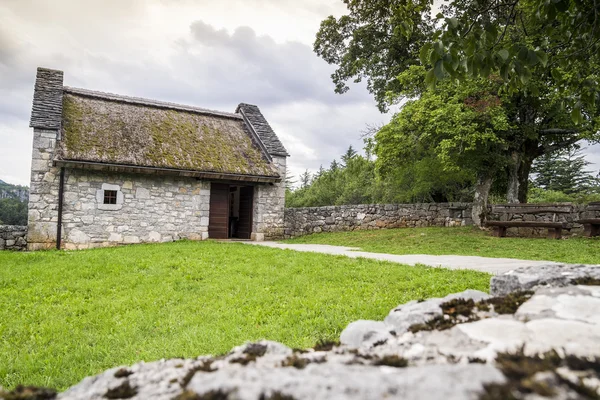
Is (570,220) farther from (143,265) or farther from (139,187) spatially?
(139,187)

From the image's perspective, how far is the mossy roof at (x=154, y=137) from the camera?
13203 millimetres

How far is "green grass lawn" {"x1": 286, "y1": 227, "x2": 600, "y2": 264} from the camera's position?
9.12 m

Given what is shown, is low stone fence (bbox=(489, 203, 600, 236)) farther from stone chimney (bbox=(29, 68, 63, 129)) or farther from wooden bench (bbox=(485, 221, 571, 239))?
stone chimney (bbox=(29, 68, 63, 129))

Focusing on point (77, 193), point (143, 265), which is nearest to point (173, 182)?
point (77, 193)

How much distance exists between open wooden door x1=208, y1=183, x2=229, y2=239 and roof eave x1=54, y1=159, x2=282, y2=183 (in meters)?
1.27

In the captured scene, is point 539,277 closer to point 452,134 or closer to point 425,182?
point 452,134

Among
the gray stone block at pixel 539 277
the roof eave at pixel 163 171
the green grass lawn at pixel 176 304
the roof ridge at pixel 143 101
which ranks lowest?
the green grass lawn at pixel 176 304

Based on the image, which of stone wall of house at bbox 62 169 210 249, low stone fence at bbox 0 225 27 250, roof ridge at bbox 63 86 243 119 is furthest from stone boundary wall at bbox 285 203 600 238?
low stone fence at bbox 0 225 27 250

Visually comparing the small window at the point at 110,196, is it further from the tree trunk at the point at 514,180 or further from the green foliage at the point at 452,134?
the tree trunk at the point at 514,180

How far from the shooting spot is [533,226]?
12.2 m

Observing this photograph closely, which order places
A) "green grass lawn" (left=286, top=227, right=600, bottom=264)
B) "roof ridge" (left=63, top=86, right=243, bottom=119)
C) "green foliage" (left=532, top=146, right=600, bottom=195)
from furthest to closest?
1. "green foliage" (left=532, top=146, right=600, bottom=195)
2. "roof ridge" (left=63, top=86, right=243, bottom=119)
3. "green grass lawn" (left=286, top=227, right=600, bottom=264)

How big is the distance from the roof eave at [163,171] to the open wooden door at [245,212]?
1.40 metres

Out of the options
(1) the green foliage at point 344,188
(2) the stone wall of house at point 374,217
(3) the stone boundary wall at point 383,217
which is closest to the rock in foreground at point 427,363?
(3) the stone boundary wall at point 383,217

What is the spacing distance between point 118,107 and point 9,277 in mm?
10001
